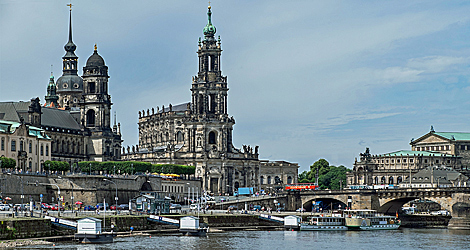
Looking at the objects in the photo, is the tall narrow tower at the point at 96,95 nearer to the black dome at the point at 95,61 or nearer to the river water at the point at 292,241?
the black dome at the point at 95,61

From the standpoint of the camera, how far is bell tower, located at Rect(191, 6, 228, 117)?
181625 mm

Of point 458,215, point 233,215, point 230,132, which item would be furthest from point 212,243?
point 230,132

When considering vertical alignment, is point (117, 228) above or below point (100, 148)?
below

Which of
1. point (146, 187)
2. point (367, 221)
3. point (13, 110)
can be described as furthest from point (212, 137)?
point (367, 221)

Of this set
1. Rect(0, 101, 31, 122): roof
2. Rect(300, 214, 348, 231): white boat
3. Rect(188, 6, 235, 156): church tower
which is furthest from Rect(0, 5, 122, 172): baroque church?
Rect(300, 214, 348, 231): white boat

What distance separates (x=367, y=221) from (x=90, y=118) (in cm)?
6350

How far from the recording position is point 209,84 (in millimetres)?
181375

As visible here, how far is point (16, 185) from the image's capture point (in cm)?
12006

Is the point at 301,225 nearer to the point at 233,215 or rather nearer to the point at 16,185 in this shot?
the point at 233,215

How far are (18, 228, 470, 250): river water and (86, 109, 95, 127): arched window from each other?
62.7 meters

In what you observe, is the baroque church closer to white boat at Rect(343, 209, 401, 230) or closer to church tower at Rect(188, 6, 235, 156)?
church tower at Rect(188, 6, 235, 156)

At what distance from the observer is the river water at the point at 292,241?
94562 millimetres

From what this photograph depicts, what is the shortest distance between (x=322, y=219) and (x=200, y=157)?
54.2 m

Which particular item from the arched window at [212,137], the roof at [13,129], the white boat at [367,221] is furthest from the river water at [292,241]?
the arched window at [212,137]
